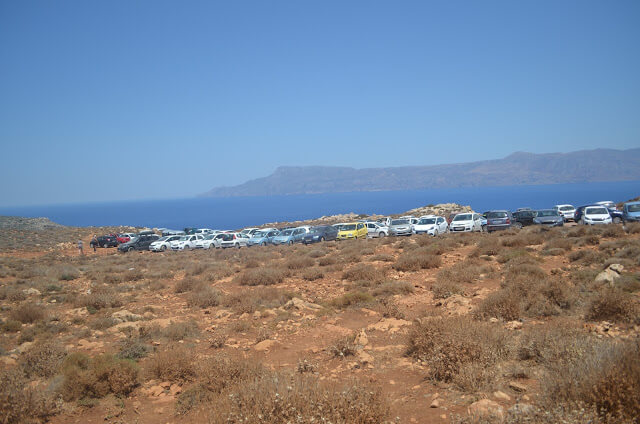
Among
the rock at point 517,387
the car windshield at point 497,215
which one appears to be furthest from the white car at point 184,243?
the rock at point 517,387

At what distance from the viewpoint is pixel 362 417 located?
4.27 m

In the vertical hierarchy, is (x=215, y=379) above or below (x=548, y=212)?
above

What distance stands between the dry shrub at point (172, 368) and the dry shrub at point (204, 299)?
5.65m

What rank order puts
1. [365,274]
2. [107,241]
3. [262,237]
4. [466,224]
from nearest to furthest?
[365,274], [466,224], [262,237], [107,241]

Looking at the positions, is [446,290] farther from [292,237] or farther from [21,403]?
[292,237]

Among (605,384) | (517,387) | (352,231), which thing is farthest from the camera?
(352,231)

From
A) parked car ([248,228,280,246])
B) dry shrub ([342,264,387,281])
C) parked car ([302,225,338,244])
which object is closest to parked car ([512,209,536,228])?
parked car ([302,225,338,244])

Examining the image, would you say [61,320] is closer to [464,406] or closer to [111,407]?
[111,407]

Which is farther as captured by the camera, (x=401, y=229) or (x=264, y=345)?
(x=401, y=229)

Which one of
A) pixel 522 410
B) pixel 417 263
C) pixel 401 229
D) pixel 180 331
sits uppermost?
pixel 522 410

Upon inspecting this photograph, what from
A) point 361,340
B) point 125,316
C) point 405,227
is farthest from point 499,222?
point 125,316

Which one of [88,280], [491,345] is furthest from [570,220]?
[88,280]

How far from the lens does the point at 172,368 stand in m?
7.09

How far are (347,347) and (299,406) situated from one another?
137 inches
